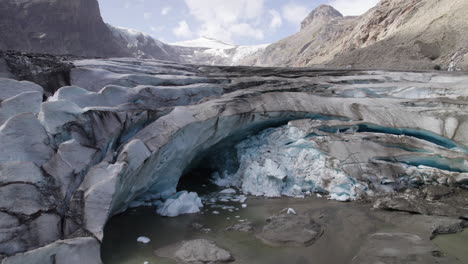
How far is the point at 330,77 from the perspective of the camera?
11117 mm

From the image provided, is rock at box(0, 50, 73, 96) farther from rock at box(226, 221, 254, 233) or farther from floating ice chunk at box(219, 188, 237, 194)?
rock at box(226, 221, 254, 233)

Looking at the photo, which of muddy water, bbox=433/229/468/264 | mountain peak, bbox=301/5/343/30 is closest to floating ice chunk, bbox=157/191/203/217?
muddy water, bbox=433/229/468/264

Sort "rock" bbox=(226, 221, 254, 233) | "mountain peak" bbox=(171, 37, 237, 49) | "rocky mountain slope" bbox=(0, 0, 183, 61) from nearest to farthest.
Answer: "rock" bbox=(226, 221, 254, 233), "rocky mountain slope" bbox=(0, 0, 183, 61), "mountain peak" bbox=(171, 37, 237, 49)

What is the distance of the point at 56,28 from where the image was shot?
42.2 metres

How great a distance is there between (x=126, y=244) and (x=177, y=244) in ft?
2.57

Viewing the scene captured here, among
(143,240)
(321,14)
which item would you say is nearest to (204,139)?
(143,240)

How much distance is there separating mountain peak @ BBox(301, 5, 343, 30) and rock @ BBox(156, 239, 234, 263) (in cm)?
7604

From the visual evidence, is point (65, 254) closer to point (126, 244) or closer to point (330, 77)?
point (126, 244)

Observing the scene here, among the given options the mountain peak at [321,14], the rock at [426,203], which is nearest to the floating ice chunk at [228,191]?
the rock at [426,203]

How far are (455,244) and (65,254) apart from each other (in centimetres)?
555

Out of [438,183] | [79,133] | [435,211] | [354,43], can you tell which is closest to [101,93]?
[79,133]

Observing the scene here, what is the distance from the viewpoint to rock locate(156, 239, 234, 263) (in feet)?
14.8

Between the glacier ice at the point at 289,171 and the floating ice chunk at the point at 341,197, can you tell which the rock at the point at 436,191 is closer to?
the glacier ice at the point at 289,171

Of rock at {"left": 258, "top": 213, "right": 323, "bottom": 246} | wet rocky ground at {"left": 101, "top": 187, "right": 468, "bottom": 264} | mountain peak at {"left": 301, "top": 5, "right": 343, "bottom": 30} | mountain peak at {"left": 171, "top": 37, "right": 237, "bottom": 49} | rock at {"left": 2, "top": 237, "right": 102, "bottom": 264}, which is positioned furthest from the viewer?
mountain peak at {"left": 171, "top": 37, "right": 237, "bottom": 49}
